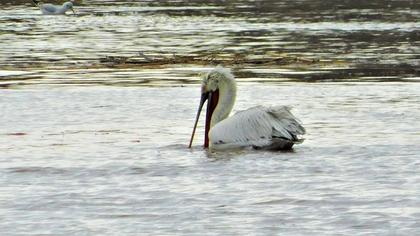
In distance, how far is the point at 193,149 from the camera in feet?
41.2

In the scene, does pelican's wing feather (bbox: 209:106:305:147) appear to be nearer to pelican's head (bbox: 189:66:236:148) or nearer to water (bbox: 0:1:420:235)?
water (bbox: 0:1:420:235)

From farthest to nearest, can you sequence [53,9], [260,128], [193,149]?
[53,9] → [193,149] → [260,128]

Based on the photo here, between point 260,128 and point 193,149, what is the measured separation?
80cm

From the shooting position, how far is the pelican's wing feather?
12039mm

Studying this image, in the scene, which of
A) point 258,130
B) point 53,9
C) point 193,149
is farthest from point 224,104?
point 53,9

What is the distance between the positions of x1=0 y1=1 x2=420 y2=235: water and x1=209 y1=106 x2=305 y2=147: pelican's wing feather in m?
0.19

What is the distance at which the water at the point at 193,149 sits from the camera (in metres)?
8.70

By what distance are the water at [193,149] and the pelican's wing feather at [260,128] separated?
0.61ft

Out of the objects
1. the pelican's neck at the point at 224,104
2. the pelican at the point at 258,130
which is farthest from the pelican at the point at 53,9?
the pelican at the point at 258,130

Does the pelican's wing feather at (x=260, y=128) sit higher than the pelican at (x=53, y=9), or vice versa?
Result: the pelican's wing feather at (x=260, y=128)

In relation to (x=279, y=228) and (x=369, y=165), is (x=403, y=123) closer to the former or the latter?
(x=369, y=165)

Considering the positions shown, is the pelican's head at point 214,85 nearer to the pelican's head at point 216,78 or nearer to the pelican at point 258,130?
the pelican's head at point 216,78

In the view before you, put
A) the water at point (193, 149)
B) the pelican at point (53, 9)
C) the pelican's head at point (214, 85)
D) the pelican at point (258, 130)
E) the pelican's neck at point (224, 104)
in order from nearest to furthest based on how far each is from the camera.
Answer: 1. the water at point (193, 149)
2. the pelican at point (258, 130)
3. the pelican's neck at point (224, 104)
4. the pelican's head at point (214, 85)
5. the pelican at point (53, 9)

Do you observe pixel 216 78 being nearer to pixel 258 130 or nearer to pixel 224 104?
pixel 224 104
